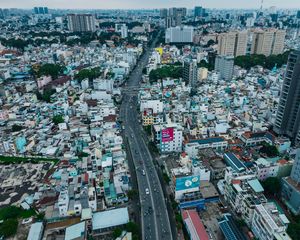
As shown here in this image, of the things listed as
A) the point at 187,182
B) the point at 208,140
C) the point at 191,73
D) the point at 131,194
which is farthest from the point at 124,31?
the point at 187,182

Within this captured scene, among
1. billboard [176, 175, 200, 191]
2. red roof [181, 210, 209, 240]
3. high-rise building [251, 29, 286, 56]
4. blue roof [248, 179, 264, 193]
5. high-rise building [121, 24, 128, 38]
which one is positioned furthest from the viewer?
high-rise building [121, 24, 128, 38]

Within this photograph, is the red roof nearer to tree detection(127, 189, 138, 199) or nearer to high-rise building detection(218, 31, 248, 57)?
tree detection(127, 189, 138, 199)

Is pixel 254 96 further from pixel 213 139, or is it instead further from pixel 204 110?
pixel 213 139

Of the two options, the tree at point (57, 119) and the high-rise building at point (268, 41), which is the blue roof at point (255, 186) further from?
the high-rise building at point (268, 41)

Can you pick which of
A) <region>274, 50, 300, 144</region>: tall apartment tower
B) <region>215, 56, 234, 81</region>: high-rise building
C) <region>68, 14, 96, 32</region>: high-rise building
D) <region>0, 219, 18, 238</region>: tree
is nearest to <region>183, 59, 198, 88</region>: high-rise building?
<region>215, 56, 234, 81</region>: high-rise building

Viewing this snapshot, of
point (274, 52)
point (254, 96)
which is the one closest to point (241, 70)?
point (254, 96)

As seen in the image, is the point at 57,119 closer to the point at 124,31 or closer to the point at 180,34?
the point at 180,34

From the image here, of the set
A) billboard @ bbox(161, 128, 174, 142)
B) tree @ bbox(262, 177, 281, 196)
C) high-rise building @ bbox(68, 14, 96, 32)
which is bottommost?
tree @ bbox(262, 177, 281, 196)

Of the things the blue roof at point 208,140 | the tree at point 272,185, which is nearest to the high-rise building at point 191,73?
the blue roof at point 208,140
